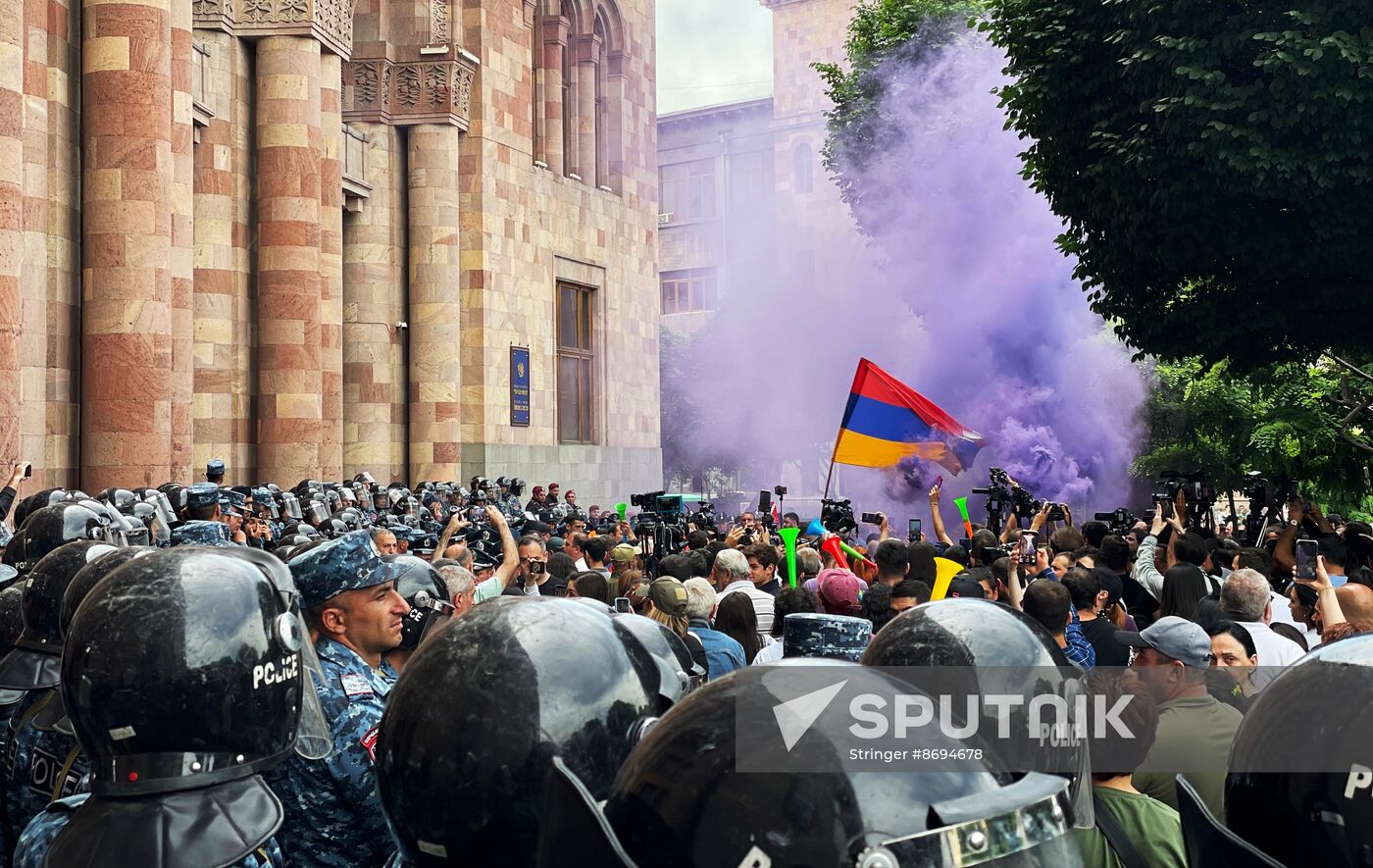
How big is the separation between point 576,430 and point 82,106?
17.3 meters

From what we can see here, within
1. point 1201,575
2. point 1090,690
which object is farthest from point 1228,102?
point 1090,690

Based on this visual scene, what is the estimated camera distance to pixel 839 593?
758cm

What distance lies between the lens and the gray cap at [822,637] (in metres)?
4.55

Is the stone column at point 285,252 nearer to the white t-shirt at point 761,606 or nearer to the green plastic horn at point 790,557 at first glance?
the green plastic horn at point 790,557

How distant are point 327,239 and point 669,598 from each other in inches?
643

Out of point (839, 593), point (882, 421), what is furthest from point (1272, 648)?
point (882, 421)

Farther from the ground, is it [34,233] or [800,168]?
[800,168]

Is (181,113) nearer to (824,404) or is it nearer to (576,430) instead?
(576,430)

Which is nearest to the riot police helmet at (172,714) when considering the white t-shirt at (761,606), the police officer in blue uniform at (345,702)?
the police officer in blue uniform at (345,702)

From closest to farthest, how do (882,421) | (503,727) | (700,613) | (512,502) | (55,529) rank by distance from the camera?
(503,727) < (55,529) < (700,613) < (882,421) < (512,502)

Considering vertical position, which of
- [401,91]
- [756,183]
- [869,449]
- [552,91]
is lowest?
[869,449]

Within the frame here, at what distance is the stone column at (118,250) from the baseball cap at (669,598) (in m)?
9.67

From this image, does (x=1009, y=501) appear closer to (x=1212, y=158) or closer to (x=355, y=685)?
(x=1212, y=158)

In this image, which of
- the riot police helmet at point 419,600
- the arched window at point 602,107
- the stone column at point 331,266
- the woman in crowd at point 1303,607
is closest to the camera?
the riot police helmet at point 419,600
